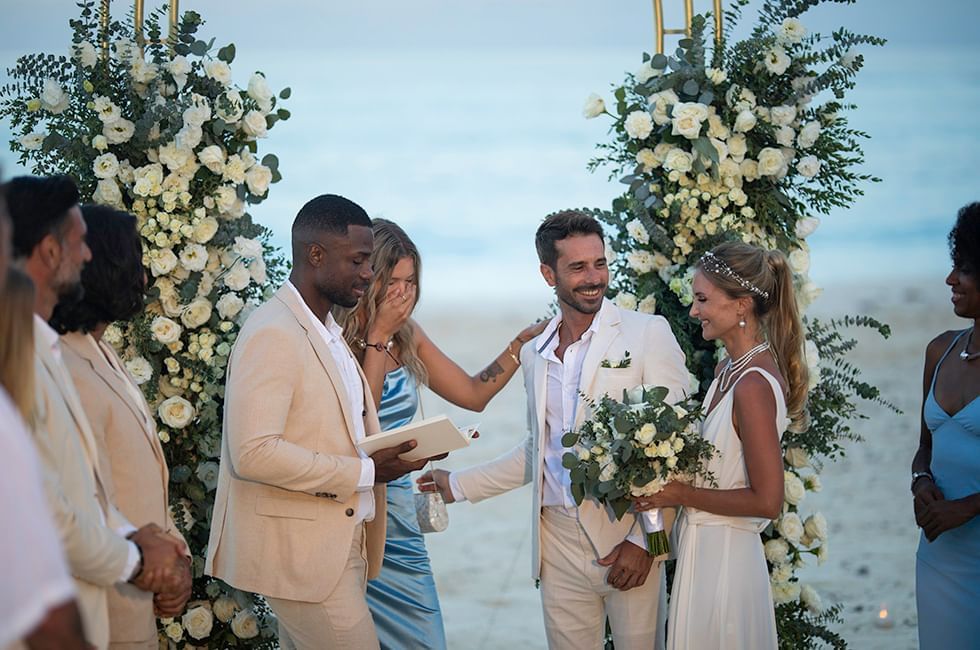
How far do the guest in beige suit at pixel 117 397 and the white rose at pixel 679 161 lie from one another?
245 cm

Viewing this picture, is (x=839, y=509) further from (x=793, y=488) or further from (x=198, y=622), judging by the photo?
(x=198, y=622)

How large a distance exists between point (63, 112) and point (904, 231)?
1702 centimetres

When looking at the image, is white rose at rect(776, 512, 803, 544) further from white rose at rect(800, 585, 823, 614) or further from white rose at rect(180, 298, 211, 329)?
white rose at rect(180, 298, 211, 329)

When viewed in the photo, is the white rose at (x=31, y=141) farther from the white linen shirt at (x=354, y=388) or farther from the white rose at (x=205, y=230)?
the white linen shirt at (x=354, y=388)

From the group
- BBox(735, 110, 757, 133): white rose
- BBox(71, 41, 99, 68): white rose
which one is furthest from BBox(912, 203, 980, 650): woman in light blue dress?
BBox(71, 41, 99, 68): white rose

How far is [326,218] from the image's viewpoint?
13.7ft

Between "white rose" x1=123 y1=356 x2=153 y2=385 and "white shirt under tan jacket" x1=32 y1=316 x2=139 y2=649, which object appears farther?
"white rose" x1=123 y1=356 x2=153 y2=385

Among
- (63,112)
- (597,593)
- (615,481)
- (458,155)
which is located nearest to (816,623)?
(597,593)

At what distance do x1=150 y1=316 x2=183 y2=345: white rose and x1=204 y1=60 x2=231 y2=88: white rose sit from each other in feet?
3.41

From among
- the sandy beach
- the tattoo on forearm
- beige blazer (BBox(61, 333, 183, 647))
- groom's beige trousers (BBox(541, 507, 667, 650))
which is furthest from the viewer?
the sandy beach

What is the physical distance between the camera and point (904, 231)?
19.6m

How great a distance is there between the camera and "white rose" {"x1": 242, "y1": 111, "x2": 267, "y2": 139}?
499 centimetres

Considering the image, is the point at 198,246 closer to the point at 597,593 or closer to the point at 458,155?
the point at 597,593

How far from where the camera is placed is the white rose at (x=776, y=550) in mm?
5035
